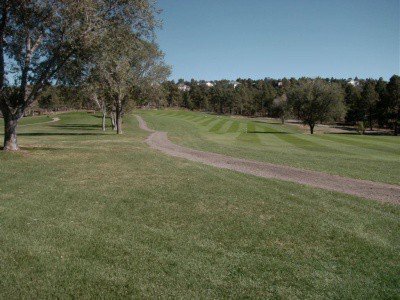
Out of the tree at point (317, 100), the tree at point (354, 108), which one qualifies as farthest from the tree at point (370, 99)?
the tree at point (317, 100)

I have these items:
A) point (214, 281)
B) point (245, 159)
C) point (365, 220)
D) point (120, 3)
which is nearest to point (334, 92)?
point (245, 159)

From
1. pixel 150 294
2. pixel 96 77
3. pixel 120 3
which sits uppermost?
pixel 120 3

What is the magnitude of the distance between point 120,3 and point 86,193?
42.1 ft

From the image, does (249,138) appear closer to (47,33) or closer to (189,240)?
(47,33)

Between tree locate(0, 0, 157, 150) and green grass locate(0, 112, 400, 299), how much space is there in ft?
26.6

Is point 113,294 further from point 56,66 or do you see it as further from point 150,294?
point 56,66

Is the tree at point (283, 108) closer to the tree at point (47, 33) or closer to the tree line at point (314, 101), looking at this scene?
the tree line at point (314, 101)

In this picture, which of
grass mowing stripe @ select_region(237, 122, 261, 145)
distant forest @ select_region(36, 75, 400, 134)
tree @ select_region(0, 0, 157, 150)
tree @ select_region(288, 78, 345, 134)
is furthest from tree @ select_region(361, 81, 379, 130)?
tree @ select_region(0, 0, 157, 150)

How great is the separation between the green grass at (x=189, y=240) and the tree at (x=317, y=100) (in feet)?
175

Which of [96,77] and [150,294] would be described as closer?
[150,294]

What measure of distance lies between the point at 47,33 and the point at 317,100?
5395cm

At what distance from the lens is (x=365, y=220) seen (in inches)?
433

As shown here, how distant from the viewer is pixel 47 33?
20703 millimetres

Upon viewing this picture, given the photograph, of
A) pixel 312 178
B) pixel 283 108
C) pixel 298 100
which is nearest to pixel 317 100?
pixel 298 100
